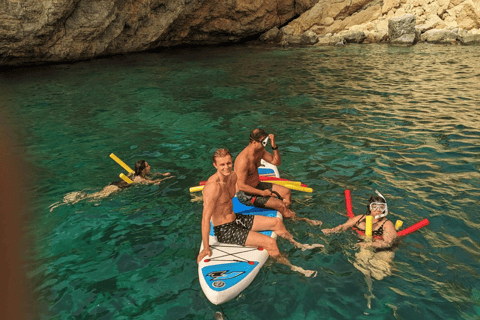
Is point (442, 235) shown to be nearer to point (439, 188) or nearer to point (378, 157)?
point (439, 188)

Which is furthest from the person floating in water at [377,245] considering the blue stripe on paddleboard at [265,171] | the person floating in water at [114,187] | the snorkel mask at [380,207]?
the person floating in water at [114,187]

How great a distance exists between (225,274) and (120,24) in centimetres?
2303

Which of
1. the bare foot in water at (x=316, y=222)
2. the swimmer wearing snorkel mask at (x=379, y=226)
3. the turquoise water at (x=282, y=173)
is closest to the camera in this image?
the turquoise water at (x=282, y=173)

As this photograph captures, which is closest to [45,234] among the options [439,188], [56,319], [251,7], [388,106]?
[56,319]

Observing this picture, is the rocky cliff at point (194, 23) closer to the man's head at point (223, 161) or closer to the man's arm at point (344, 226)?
the man's head at point (223, 161)

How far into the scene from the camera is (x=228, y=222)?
592 centimetres

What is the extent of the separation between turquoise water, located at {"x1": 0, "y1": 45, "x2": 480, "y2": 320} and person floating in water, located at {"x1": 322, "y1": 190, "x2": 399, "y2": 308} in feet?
0.39

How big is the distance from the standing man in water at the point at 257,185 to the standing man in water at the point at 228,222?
29.8 inches

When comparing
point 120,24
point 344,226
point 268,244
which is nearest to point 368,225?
point 344,226

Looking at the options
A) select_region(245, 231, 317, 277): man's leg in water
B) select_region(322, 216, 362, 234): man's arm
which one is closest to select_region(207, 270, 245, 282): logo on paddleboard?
select_region(245, 231, 317, 277): man's leg in water

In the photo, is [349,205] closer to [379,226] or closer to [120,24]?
[379,226]

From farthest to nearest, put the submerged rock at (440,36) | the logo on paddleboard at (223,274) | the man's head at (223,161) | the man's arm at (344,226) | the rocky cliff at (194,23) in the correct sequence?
the submerged rock at (440,36), the rocky cliff at (194,23), the man's arm at (344,226), the man's head at (223,161), the logo on paddleboard at (223,274)

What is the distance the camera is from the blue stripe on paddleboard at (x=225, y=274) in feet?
16.4

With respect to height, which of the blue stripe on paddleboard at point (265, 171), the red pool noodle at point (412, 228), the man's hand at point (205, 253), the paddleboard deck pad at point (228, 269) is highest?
the man's hand at point (205, 253)
